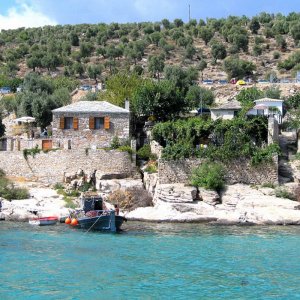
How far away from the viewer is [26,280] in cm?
2266

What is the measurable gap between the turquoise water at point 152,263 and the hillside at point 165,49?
55.6 m

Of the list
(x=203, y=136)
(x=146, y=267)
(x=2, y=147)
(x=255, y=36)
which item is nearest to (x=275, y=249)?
(x=146, y=267)

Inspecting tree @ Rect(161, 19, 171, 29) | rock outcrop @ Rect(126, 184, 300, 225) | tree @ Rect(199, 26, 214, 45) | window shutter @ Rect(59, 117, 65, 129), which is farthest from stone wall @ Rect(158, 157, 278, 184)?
tree @ Rect(161, 19, 171, 29)

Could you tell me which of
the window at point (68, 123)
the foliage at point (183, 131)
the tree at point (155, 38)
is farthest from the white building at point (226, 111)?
the tree at point (155, 38)

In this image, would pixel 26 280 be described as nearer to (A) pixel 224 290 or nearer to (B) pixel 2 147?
(A) pixel 224 290

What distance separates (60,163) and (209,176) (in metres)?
10.5

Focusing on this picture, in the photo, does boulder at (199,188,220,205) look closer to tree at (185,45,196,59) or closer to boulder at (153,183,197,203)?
boulder at (153,183,197,203)

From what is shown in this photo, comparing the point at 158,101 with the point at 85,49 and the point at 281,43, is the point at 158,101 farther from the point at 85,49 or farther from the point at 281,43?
the point at 281,43

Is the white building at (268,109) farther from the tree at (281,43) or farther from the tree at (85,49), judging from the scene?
the tree at (85,49)

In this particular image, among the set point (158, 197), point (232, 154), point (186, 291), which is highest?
point (232, 154)

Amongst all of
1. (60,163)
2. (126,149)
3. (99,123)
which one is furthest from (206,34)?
(60,163)

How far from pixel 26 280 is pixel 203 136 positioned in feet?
77.9

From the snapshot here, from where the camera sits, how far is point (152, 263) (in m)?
25.7

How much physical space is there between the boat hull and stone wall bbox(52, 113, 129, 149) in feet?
37.2
